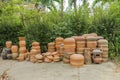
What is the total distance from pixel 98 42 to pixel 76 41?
70 cm

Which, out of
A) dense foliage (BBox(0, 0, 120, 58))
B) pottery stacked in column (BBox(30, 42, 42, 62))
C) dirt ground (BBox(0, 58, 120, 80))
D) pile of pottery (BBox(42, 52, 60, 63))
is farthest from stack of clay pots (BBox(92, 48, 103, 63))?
pottery stacked in column (BBox(30, 42, 42, 62))

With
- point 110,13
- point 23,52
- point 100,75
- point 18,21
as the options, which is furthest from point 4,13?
point 100,75

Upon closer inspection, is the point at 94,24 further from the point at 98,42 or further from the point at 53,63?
the point at 53,63

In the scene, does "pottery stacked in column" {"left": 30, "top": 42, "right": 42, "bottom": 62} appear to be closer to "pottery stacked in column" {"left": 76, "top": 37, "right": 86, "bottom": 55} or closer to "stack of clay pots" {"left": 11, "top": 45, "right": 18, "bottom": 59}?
"stack of clay pots" {"left": 11, "top": 45, "right": 18, "bottom": 59}

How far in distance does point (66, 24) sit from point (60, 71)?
2484 millimetres

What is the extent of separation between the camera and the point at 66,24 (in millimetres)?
7645

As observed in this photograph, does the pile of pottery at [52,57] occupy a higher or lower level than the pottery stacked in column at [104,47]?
lower

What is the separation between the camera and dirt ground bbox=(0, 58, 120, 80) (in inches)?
199

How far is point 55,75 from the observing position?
17.3 ft

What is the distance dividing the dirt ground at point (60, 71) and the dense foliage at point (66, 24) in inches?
55.3

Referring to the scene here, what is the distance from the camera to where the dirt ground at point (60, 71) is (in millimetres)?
5062

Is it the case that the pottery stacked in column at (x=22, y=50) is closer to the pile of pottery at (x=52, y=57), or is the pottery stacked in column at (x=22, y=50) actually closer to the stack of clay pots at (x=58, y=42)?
the pile of pottery at (x=52, y=57)

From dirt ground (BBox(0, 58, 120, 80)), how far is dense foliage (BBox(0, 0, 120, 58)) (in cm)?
140

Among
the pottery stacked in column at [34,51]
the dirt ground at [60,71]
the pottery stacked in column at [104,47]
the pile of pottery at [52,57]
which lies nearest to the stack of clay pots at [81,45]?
the pottery stacked in column at [104,47]
